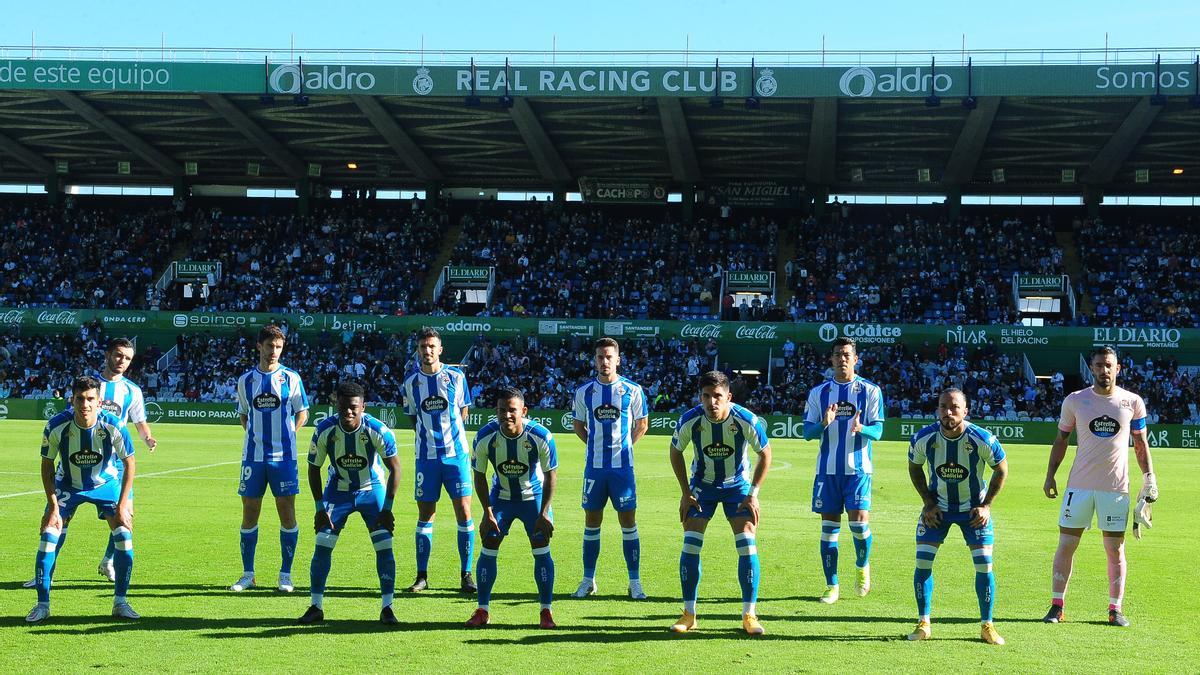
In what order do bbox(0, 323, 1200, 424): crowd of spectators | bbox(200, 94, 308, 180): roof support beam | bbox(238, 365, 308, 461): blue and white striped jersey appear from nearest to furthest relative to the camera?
bbox(238, 365, 308, 461): blue and white striped jersey → bbox(0, 323, 1200, 424): crowd of spectators → bbox(200, 94, 308, 180): roof support beam

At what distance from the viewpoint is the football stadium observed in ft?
A: 29.7

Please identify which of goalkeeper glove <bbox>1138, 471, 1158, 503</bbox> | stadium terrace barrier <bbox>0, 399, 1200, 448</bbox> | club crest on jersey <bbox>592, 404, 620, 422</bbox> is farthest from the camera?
stadium terrace barrier <bbox>0, 399, 1200, 448</bbox>

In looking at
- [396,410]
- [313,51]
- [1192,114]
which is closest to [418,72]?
[313,51]

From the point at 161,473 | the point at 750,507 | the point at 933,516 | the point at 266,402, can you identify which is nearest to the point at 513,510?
the point at 750,507

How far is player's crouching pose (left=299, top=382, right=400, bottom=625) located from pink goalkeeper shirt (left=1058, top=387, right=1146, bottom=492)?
17.6ft

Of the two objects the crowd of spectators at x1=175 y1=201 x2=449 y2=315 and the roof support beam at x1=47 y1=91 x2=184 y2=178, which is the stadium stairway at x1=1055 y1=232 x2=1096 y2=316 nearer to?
the crowd of spectators at x1=175 y1=201 x2=449 y2=315

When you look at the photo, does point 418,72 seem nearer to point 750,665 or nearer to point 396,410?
point 396,410

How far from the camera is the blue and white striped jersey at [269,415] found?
10.8 metres

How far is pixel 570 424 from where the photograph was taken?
37812 mm

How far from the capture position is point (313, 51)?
40438mm

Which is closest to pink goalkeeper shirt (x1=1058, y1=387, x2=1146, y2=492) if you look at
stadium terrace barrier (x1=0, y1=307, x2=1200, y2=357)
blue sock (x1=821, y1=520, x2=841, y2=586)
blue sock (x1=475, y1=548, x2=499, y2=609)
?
blue sock (x1=821, y1=520, x2=841, y2=586)

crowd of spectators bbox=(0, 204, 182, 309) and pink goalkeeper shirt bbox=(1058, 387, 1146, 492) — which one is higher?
crowd of spectators bbox=(0, 204, 182, 309)

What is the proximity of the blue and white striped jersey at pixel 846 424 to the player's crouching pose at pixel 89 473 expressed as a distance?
5.73 meters

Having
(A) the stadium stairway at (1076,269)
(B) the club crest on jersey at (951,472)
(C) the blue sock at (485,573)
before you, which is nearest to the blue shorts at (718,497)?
(B) the club crest on jersey at (951,472)
